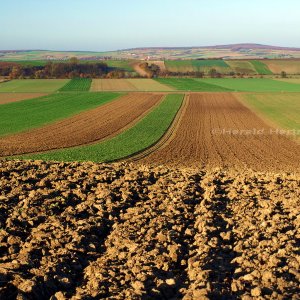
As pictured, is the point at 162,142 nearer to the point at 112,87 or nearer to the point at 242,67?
the point at 112,87

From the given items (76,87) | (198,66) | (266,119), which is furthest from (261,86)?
(198,66)

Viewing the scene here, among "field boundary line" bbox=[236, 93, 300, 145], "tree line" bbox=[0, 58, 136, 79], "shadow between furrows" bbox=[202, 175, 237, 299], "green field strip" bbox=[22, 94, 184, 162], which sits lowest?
"green field strip" bbox=[22, 94, 184, 162]

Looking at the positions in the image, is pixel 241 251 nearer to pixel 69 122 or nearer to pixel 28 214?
pixel 28 214

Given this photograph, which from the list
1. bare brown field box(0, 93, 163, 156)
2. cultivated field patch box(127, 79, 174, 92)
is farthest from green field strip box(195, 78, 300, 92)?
bare brown field box(0, 93, 163, 156)

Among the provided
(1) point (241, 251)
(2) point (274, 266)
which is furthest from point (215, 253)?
(2) point (274, 266)

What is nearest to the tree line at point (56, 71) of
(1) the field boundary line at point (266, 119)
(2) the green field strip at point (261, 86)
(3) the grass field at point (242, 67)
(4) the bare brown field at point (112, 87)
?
(4) the bare brown field at point (112, 87)

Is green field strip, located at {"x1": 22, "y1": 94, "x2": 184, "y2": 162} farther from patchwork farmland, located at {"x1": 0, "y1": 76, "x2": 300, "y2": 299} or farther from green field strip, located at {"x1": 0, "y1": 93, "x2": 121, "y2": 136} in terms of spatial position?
patchwork farmland, located at {"x1": 0, "y1": 76, "x2": 300, "y2": 299}
